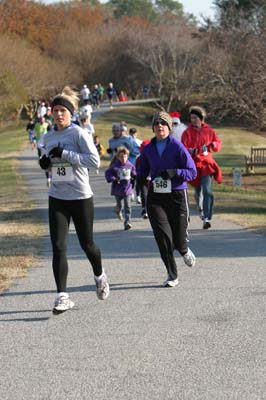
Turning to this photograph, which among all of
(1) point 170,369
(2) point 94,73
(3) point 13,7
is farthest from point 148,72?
(1) point 170,369

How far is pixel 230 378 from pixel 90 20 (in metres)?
88.6

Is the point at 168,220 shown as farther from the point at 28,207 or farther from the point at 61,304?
the point at 28,207

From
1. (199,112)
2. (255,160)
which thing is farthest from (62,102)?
(255,160)

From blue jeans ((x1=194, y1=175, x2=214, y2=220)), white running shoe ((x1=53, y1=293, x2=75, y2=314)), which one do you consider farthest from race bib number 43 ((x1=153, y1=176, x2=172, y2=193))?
blue jeans ((x1=194, y1=175, x2=214, y2=220))

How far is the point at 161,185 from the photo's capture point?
299 inches

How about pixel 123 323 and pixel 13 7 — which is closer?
pixel 123 323

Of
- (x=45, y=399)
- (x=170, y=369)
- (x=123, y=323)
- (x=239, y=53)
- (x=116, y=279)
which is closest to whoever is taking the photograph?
(x=45, y=399)

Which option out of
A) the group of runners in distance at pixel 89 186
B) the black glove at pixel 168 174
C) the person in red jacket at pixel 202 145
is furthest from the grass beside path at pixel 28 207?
the black glove at pixel 168 174

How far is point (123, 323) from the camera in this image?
6.05 m

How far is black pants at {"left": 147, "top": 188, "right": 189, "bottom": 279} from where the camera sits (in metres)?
7.54

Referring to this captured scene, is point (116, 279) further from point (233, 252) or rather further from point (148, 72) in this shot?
point (148, 72)

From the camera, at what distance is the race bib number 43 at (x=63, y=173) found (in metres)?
6.50

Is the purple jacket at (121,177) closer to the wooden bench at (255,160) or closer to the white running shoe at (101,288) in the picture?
the white running shoe at (101,288)

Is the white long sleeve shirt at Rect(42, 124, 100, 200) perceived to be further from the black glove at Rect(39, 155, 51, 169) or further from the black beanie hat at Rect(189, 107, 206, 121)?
the black beanie hat at Rect(189, 107, 206, 121)
